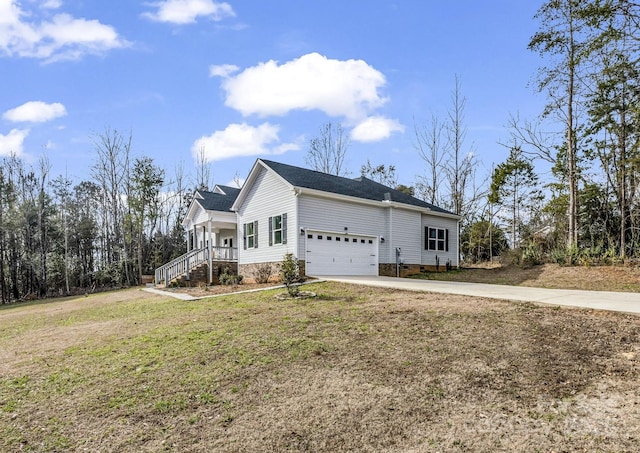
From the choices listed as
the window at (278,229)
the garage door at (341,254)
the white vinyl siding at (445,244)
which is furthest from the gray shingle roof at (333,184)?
the garage door at (341,254)

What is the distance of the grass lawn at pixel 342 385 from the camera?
11.6ft

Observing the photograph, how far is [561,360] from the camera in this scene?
482 cm

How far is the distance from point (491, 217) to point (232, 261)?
2197 cm

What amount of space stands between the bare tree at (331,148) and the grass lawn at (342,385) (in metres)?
27.1

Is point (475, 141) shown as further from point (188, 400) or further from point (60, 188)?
point (60, 188)

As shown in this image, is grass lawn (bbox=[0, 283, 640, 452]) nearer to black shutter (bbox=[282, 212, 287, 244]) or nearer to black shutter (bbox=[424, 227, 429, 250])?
black shutter (bbox=[282, 212, 287, 244])

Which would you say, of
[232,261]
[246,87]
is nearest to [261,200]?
[232,261]

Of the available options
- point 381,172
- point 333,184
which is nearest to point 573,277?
point 333,184

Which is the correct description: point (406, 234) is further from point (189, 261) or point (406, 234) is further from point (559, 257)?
point (189, 261)

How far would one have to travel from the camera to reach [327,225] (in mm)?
16547

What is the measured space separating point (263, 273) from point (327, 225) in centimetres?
352

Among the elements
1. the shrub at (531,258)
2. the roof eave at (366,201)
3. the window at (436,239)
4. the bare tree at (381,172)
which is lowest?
the shrub at (531,258)

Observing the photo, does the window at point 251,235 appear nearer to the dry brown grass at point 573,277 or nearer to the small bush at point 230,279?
the small bush at point 230,279

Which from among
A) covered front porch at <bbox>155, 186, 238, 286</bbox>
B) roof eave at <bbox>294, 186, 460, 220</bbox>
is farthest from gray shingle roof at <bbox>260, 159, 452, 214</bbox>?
covered front porch at <bbox>155, 186, 238, 286</bbox>
